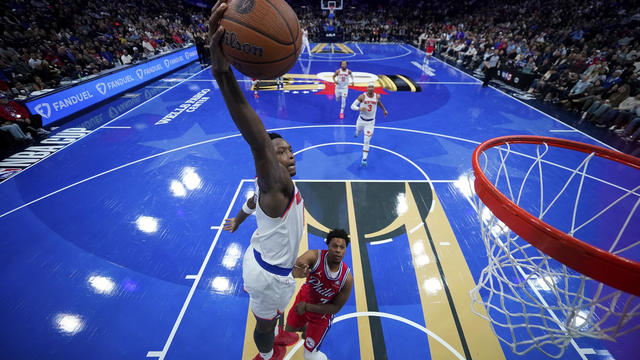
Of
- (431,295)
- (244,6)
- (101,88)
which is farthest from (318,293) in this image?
(101,88)

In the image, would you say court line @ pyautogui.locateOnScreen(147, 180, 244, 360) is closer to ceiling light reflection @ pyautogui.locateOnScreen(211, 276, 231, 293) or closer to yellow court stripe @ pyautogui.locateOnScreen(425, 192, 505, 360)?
ceiling light reflection @ pyautogui.locateOnScreen(211, 276, 231, 293)

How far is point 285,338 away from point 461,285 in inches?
99.9

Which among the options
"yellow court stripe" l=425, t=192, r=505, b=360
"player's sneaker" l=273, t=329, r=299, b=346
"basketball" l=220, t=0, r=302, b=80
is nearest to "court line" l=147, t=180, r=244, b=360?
"player's sneaker" l=273, t=329, r=299, b=346

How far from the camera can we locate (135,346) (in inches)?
124

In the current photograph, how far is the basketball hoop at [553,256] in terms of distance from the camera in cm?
180

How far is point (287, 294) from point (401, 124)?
7778mm

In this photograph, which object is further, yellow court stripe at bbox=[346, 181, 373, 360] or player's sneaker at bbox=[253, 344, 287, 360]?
yellow court stripe at bbox=[346, 181, 373, 360]

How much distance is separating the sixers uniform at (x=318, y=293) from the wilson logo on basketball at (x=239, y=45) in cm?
175

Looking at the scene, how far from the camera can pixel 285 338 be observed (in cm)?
300

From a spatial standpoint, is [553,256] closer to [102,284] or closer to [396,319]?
[396,319]

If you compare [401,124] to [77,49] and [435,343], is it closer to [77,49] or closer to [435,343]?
[435,343]

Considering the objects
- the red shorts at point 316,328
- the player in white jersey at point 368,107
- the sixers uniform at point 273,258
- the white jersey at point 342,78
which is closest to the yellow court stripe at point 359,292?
the red shorts at point 316,328

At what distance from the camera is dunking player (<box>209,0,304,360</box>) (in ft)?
4.50

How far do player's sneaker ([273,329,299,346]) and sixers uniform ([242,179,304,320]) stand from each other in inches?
36.0
